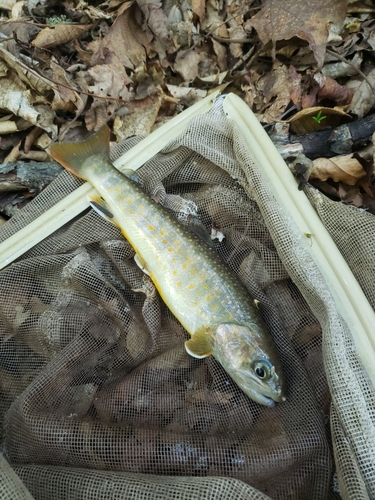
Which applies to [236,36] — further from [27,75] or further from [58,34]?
[27,75]

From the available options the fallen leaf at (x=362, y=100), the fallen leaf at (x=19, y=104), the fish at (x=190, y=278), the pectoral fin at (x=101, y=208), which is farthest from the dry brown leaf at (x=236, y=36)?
the pectoral fin at (x=101, y=208)

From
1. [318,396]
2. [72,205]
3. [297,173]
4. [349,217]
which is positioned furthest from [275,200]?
[72,205]

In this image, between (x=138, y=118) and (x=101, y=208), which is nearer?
(x=101, y=208)

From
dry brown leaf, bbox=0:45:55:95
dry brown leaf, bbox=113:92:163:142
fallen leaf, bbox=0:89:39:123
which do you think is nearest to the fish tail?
dry brown leaf, bbox=113:92:163:142

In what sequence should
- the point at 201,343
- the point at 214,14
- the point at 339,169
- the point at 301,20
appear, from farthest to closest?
the point at 214,14, the point at 301,20, the point at 339,169, the point at 201,343

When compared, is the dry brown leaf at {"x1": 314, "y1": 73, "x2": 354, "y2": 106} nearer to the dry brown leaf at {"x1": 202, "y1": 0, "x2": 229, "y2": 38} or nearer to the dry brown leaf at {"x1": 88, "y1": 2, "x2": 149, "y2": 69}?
the dry brown leaf at {"x1": 202, "y1": 0, "x2": 229, "y2": 38}

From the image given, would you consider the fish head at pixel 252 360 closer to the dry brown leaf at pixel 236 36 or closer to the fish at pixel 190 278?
the fish at pixel 190 278

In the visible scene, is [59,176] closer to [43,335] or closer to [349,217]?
[43,335]

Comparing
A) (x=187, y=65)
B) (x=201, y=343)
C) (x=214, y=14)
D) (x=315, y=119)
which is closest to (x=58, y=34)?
(x=187, y=65)
